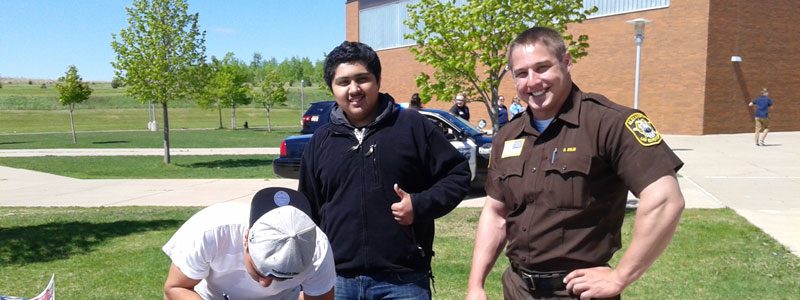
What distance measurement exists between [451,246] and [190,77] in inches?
526

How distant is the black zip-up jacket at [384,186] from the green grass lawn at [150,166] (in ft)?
37.2

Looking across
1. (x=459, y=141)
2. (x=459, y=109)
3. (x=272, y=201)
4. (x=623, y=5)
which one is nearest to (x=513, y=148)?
(x=272, y=201)

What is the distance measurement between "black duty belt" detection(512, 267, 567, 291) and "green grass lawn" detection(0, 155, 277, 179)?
11959 mm

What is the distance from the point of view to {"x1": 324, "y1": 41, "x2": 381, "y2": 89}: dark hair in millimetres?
2893

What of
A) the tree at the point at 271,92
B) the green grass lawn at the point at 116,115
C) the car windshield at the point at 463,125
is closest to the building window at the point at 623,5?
the car windshield at the point at 463,125

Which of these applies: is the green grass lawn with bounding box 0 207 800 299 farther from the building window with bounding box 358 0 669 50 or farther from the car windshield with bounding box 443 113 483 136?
the building window with bounding box 358 0 669 50

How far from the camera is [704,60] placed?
25891mm

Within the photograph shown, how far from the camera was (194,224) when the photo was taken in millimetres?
2490

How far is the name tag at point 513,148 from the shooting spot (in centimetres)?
250

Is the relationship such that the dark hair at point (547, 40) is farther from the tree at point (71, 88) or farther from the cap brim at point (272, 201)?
the tree at point (71, 88)

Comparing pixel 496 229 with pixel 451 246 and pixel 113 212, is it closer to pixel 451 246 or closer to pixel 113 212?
pixel 451 246

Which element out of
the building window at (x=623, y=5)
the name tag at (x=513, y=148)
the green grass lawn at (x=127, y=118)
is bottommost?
the green grass lawn at (x=127, y=118)

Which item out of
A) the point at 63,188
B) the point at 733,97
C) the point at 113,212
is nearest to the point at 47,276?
the point at 113,212

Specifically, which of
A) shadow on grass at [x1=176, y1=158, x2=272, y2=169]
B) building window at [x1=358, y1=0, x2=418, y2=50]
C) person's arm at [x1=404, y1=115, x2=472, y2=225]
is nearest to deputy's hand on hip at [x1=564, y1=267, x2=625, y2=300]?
person's arm at [x1=404, y1=115, x2=472, y2=225]
